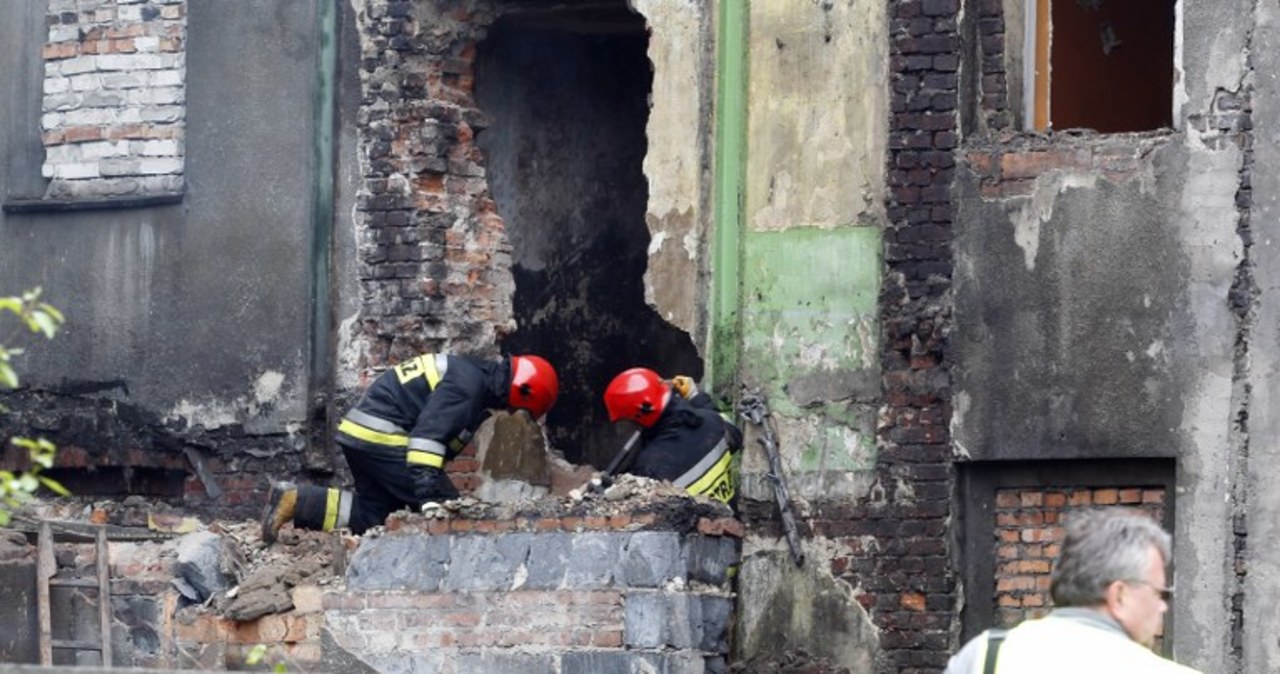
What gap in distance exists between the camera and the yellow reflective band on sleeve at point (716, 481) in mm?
12875

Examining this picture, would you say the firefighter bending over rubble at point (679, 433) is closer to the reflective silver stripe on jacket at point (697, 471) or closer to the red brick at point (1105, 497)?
the reflective silver stripe on jacket at point (697, 471)

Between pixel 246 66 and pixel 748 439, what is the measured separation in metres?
3.32

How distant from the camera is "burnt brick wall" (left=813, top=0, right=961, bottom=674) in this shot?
1257 cm

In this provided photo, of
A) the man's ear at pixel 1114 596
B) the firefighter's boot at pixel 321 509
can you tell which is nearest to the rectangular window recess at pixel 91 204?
the firefighter's boot at pixel 321 509

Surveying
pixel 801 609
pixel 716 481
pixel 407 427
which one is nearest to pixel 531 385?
pixel 407 427

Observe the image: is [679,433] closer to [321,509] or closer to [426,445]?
[426,445]

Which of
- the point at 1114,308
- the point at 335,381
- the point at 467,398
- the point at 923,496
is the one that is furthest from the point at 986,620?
the point at 335,381

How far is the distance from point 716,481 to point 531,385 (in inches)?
40.1

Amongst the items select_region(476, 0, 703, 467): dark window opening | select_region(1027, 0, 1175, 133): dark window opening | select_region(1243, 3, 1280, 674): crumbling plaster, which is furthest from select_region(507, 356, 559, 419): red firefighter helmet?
select_region(1243, 3, 1280, 674): crumbling plaster

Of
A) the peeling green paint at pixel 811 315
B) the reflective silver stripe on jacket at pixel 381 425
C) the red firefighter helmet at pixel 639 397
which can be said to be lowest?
the reflective silver stripe on jacket at pixel 381 425

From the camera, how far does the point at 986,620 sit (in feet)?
41.3

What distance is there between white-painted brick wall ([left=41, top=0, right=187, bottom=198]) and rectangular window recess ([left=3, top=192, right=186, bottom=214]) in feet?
0.19

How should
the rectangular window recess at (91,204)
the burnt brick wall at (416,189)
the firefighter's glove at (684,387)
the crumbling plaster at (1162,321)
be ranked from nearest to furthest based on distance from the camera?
the crumbling plaster at (1162,321) < the firefighter's glove at (684,387) < the burnt brick wall at (416,189) < the rectangular window recess at (91,204)

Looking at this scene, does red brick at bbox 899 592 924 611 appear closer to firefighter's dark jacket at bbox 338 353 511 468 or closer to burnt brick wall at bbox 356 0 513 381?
firefighter's dark jacket at bbox 338 353 511 468
